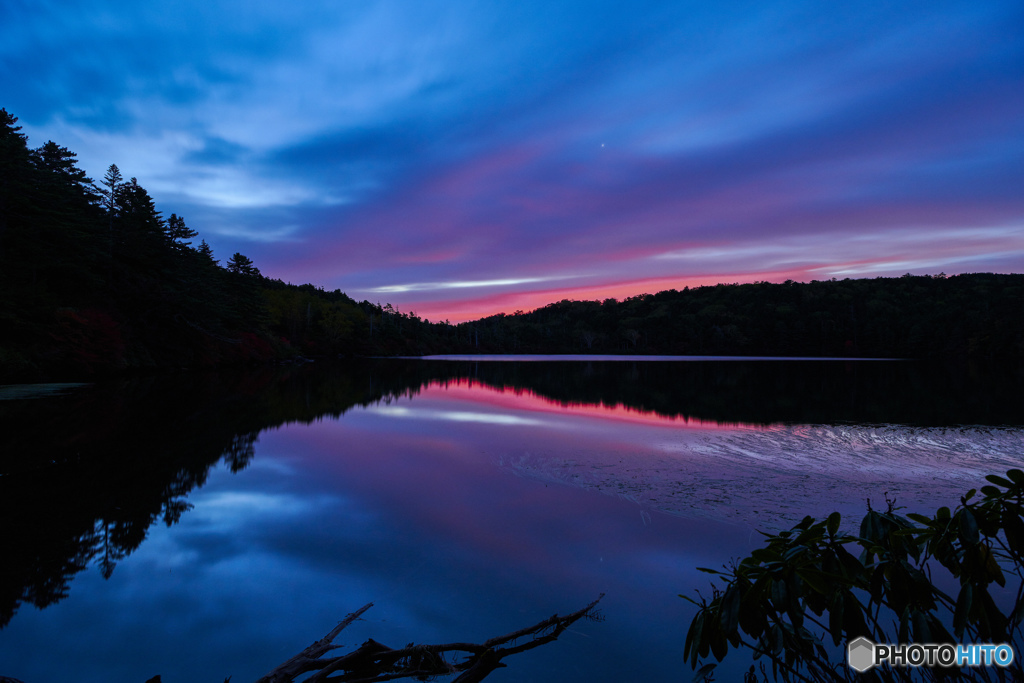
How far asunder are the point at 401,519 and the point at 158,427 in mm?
11183

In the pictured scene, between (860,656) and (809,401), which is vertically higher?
(860,656)

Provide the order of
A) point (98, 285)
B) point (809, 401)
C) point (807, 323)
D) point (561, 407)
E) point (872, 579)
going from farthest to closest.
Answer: point (807, 323) < point (98, 285) < point (809, 401) < point (561, 407) < point (872, 579)

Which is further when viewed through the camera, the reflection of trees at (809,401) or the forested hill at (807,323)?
the forested hill at (807,323)

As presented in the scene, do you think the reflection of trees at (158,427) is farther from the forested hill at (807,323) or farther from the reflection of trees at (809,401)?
the forested hill at (807,323)

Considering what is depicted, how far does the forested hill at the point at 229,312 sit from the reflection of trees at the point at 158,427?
590cm

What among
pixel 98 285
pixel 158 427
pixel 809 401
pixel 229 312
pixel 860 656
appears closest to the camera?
pixel 860 656

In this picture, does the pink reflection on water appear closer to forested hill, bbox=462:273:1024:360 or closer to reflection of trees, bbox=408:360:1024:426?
reflection of trees, bbox=408:360:1024:426

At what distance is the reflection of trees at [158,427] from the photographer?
21.6ft

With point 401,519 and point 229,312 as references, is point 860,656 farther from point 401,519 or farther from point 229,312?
point 229,312

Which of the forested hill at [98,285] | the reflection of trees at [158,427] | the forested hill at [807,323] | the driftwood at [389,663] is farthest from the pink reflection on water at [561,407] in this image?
the forested hill at [807,323]

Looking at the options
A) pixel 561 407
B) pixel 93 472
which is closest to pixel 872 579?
pixel 93 472

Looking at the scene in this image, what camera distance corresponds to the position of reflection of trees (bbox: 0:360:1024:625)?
6.60 meters

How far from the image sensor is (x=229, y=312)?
171ft

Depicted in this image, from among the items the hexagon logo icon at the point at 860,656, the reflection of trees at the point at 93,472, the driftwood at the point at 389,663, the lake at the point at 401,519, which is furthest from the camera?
the reflection of trees at the point at 93,472
